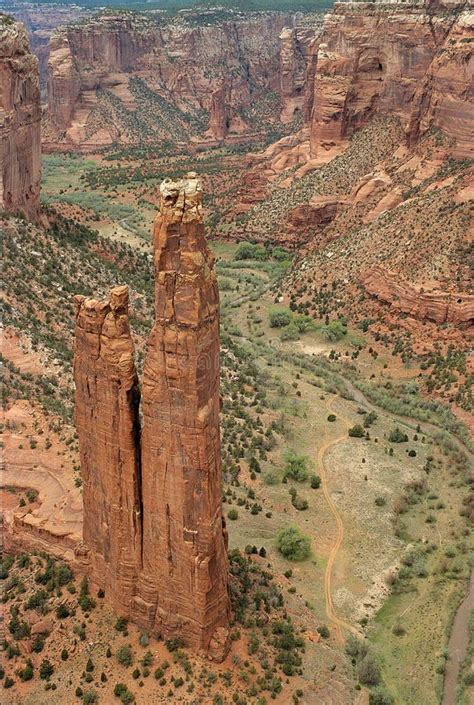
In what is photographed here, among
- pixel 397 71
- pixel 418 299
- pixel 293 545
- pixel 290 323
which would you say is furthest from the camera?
pixel 397 71

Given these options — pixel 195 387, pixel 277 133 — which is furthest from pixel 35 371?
pixel 277 133

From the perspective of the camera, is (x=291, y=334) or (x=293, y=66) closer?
(x=291, y=334)

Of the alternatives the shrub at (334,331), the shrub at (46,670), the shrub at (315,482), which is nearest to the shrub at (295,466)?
the shrub at (315,482)

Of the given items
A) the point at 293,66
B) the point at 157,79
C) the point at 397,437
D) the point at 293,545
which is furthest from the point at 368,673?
the point at 157,79

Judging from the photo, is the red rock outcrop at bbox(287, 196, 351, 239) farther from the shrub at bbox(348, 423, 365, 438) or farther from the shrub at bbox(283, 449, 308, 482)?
the shrub at bbox(283, 449, 308, 482)

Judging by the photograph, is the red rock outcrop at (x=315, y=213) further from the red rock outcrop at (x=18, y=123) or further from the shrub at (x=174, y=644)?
the shrub at (x=174, y=644)

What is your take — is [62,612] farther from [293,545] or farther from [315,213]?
[315,213]
